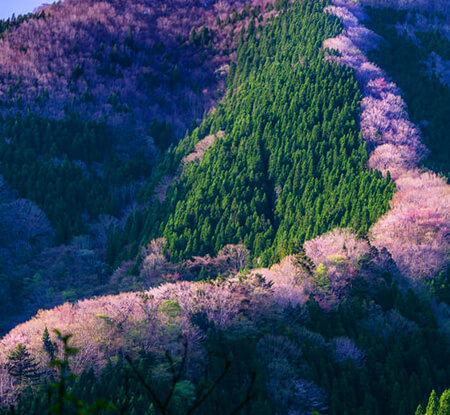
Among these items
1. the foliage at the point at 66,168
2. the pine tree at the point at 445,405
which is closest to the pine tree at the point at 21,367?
the pine tree at the point at 445,405

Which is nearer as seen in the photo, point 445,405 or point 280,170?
point 445,405

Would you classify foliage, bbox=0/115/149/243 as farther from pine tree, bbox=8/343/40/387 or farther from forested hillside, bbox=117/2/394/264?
pine tree, bbox=8/343/40/387

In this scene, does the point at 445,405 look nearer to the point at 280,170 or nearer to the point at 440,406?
the point at 440,406

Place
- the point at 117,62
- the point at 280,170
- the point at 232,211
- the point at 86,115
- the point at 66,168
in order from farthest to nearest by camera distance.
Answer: the point at 117,62 → the point at 86,115 → the point at 66,168 → the point at 280,170 → the point at 232,211

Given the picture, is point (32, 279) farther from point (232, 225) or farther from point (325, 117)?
point (325, 117)

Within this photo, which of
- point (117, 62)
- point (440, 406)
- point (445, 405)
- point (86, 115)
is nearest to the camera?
point (445, 405)

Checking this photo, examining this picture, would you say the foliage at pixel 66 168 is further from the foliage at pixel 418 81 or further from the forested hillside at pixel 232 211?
the foliage at pixel 418 81

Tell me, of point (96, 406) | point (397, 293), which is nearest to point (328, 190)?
point (397, 293)

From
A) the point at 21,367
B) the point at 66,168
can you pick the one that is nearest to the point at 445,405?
the point at 21,367
